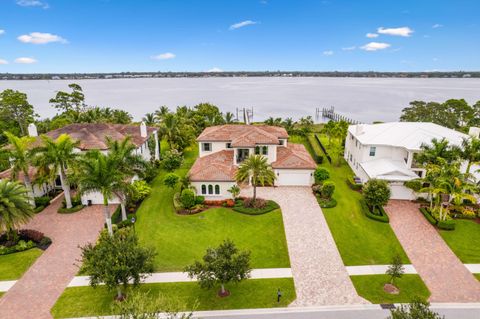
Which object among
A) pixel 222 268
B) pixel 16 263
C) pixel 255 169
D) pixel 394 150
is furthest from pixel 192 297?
pixel 394 150

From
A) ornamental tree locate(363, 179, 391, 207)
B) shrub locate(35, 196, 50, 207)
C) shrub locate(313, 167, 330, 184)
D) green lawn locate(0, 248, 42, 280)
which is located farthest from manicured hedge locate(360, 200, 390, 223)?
shrub locate(35, 196, 50, 207)

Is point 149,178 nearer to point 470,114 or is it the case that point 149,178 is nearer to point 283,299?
point 283,299

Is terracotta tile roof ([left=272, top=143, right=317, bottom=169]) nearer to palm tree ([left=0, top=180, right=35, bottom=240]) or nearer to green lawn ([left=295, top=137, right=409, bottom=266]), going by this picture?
green lawn ([left=295, top=137, right=409, bottom=266])

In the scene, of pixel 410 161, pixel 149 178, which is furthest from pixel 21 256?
pixel 410 161

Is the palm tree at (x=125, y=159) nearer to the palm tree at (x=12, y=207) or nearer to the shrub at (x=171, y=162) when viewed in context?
the palm tree at (x=12, y=207)

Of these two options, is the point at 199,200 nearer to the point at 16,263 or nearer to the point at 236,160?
the point at 236,160

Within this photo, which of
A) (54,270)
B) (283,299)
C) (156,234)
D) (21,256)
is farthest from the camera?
(156,234)
